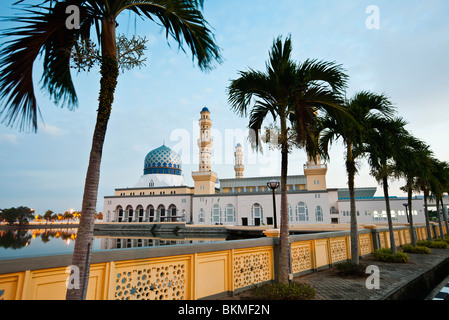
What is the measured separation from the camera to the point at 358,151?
7922 millimetres

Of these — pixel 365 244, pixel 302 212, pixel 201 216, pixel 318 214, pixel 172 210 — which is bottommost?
pixel 365 244

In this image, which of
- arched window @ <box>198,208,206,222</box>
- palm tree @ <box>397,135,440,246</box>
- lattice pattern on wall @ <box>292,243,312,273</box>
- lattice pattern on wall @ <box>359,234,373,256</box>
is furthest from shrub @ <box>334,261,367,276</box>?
arched window @ <box>198,208,206,222</box>

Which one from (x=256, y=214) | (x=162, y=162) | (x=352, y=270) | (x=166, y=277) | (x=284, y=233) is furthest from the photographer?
(x=162, y=162)

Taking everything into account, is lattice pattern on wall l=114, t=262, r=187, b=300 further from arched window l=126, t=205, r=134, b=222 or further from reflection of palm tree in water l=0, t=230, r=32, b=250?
arched window l=126, t=205, r=134, b=222

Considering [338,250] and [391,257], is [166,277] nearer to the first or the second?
[338,250]

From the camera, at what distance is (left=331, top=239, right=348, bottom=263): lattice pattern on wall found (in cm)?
837

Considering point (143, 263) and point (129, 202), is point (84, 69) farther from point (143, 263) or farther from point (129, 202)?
point (129, 202)

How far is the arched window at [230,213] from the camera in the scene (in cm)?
4734

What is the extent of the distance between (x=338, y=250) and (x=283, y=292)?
4.90 metres

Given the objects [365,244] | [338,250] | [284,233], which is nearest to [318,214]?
[365,244]

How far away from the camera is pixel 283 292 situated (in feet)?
15.2

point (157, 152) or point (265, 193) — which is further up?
point (157, 152)
